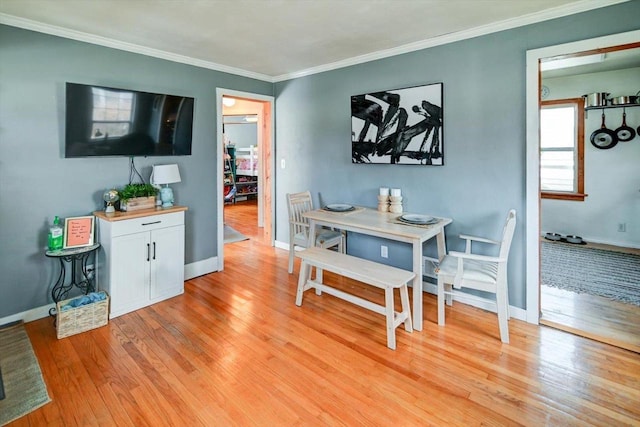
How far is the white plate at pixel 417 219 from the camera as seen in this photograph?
2978mm

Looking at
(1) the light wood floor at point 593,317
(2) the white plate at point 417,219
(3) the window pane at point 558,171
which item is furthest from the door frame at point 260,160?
(3) the window pane at point 558,171

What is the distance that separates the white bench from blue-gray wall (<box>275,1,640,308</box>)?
36.1 inches

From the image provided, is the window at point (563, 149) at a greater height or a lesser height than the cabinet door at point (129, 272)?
greater

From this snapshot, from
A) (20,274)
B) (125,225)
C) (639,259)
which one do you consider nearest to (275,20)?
(125,225)

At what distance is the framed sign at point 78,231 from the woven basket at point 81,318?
48cm

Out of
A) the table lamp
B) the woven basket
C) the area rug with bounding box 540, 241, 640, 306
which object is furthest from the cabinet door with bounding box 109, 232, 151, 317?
the area rug with bounding box 540, 241, 640, 306

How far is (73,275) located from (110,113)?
4.86 ft

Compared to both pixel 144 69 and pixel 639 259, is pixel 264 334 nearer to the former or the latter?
pixel 144 69

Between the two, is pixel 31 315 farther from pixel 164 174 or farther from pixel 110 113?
pixel 110 113

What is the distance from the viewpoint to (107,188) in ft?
10.4

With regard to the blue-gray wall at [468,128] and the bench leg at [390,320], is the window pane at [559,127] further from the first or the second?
the bench leg at [390,320]

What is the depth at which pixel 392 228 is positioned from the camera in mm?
2861

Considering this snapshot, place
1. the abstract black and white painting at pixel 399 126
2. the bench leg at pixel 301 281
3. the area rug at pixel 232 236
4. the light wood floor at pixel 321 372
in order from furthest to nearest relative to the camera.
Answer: the area rug at pixel 232 236 → the abstract black and white painting at pixel 399 126 → the bench leg at pixel 301 281 → the light wood floor at pixel 321 372

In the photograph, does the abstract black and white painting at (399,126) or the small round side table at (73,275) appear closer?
the small round side table at (73,275)
